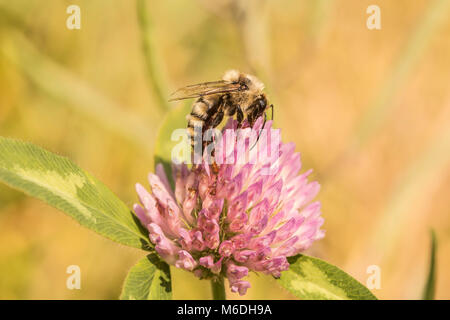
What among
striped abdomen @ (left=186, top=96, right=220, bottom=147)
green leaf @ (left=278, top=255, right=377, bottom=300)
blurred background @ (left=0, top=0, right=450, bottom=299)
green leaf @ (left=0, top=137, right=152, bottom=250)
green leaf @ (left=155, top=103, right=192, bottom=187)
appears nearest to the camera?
green leaf @ (left=0, top=137, right=152, bottom=250)

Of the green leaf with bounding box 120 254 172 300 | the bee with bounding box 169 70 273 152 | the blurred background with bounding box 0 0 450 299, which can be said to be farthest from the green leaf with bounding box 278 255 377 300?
the blurred background with bounding box 0 0 450 299

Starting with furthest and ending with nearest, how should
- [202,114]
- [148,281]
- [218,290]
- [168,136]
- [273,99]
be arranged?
[273,99], [168,136], [202,114], [218,290], [148,281]

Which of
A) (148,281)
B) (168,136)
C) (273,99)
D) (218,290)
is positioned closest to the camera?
(148,281)

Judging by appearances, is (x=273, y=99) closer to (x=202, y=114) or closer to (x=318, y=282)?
(x=202, y=114)

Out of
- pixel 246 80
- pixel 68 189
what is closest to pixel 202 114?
pixel 246 80

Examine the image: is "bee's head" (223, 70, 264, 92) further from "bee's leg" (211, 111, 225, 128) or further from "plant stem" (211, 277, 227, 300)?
"plant stem" (211, 277, 227, 300)

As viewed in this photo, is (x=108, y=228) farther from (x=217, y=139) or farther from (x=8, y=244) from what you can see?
(x=8, y=244)
